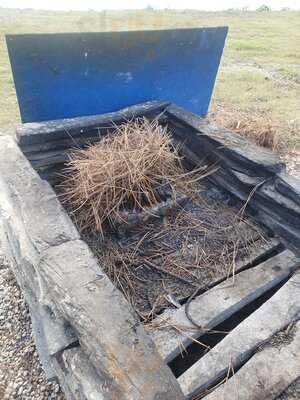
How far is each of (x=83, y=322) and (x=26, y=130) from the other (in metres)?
1.50

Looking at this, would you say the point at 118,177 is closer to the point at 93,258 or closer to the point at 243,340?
the point at 93,258

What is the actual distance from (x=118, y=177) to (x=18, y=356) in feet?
3.82

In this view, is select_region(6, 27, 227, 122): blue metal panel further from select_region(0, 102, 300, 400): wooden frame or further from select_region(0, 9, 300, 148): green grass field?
select_region(0, 102, 300, 400): wooden frame

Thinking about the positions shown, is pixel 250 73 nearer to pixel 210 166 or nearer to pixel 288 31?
pixel 210 166

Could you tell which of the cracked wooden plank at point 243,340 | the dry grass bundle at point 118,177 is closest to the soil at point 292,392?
the cracked wooden plank at point 243,340

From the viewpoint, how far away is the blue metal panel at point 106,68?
2.22 m

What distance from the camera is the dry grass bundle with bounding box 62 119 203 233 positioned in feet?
6.63

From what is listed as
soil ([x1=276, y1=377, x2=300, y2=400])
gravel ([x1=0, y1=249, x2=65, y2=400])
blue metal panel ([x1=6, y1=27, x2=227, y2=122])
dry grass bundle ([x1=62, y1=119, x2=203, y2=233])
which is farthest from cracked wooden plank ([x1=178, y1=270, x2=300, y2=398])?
blue metal panel ([x1=6, y1=27, x2=227, y2=122])

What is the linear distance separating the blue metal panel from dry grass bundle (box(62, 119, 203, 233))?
1.49 feet

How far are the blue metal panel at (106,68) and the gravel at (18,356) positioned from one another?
133 cm

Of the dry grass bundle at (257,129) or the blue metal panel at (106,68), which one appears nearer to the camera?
the blue metal panel at (106,68)

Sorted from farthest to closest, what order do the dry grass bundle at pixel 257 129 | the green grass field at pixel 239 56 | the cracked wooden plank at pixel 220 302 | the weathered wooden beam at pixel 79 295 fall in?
the dry grass bundle at pixel 257 129
the green grass field at pixel 239 56
the cracked wooden plank at pixel 220 302
the weathered wooden beam at pixel 79 295

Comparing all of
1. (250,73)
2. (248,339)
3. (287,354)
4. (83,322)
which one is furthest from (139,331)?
(250,73)

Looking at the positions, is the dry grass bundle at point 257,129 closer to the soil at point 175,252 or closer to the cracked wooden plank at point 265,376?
the soil at point 175,252
